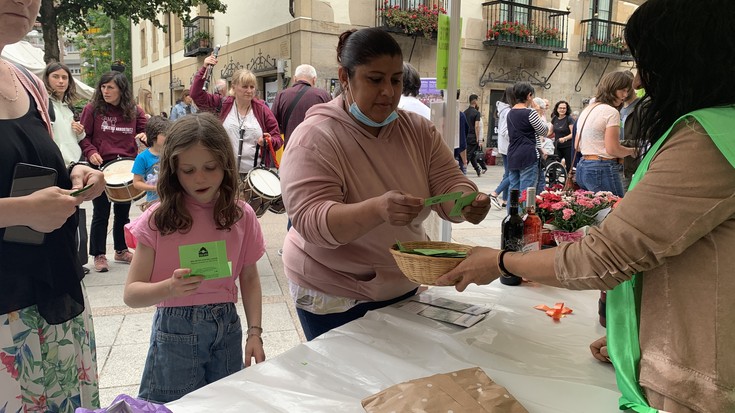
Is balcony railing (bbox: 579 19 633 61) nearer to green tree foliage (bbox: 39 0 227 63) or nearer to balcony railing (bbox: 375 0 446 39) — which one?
balcony railing (bbox: 375 0 446 39)

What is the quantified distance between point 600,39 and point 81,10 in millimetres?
15885

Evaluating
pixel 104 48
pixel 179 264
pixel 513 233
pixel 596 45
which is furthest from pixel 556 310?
pixel 104 48

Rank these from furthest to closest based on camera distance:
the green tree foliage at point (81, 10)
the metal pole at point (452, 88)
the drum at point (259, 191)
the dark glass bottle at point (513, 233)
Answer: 1. the green tree foliage at point (81, 10)
2. the drum at point (259, 191)
3. the metal pole at point (452, 88)
4. the dark glass bottle at point (513, 233)

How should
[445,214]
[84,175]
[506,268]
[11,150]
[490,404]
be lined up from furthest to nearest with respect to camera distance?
[445,214] → [84,175] → [11,150] → [506,268] → [490,404]

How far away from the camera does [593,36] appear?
17719mm

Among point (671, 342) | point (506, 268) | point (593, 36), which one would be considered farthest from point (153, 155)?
point (593, 36)

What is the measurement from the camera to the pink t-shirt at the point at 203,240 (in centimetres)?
174

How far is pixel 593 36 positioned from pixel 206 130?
1873cm

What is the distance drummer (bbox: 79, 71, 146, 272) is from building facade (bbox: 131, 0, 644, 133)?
28.6ft

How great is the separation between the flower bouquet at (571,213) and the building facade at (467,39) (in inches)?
454

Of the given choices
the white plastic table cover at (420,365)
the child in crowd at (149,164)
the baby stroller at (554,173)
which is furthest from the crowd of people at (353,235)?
the baby stroller at (554,173)

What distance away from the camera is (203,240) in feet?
5.95

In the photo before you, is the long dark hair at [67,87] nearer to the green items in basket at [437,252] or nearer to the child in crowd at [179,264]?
the child in crowd at [179,264]

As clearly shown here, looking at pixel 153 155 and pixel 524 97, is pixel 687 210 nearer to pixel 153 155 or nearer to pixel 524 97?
pixel 153 155
